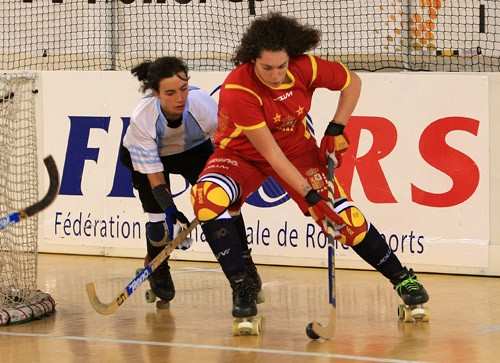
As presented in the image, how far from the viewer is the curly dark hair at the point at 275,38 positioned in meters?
6.31

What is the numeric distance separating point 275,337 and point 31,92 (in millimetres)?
2274

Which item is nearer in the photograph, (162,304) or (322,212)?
(322,212)

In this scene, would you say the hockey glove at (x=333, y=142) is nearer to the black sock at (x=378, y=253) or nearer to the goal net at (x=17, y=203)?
the black sock at (x=378, y=253)

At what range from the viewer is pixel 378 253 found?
678 cm

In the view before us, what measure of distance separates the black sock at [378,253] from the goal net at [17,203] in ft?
6.08

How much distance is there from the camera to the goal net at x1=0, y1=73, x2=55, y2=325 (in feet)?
23.5

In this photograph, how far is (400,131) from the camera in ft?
28.3

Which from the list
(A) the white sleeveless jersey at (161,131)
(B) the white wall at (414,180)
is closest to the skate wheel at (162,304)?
(A) the white sleeveless jersey at (161,131)

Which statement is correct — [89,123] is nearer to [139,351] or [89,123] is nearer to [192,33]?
[192,33]

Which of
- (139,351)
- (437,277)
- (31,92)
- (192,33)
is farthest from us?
(192,33)

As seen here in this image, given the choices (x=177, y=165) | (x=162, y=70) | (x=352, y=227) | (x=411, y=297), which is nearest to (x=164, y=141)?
(x=177, y=165)

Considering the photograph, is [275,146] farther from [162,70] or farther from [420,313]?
[420,313]

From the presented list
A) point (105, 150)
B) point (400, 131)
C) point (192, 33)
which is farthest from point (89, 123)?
point (400, 131)

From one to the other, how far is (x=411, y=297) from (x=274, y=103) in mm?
1287
